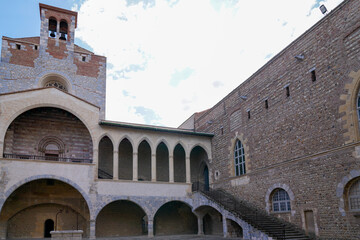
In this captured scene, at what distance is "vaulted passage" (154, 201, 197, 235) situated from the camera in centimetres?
2558

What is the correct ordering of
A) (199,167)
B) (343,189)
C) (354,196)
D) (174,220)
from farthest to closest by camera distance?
(199,167) → (174,220) → (343,189) → (354,196)

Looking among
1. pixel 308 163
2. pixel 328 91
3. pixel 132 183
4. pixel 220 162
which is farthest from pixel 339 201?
pixel 132 183

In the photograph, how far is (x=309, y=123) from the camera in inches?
620

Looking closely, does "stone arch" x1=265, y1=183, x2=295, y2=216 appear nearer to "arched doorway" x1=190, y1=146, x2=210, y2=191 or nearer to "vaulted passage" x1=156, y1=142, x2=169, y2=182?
"arched doorway" x1=190, y1=146, x2=210, y2=191

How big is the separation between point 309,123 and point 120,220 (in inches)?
585

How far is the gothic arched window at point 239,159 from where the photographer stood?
2122 cm

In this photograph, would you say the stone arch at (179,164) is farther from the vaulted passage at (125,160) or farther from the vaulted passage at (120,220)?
the vaulted passage at (120,220)

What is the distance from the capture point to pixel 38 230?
21766 millimetres

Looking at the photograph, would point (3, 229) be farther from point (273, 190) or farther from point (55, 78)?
point (273, 190)

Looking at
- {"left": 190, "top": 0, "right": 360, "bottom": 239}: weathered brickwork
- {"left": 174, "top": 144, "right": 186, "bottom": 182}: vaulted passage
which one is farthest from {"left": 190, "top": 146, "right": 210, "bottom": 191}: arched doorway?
{"left": 190, "top": 0, "right": 360, "bottom": 239}: weathered brickwork

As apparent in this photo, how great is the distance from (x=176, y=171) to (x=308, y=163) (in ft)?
44.2

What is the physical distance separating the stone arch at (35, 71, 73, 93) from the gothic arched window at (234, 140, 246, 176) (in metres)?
12.8

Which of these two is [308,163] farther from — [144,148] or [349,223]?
[144,148]

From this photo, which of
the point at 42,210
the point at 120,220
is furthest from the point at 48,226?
the point at 120,220
